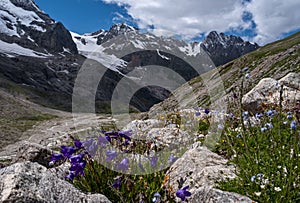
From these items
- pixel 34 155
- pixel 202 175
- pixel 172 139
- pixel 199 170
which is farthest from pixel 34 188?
pixel 172 139

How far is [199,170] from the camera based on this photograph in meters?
5.30

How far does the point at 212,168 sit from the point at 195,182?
472mm

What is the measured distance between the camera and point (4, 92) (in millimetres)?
130000

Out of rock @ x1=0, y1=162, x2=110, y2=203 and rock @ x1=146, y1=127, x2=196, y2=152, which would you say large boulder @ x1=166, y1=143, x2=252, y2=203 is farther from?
rock @ x1=146, y1=127, x2=196, y2=152

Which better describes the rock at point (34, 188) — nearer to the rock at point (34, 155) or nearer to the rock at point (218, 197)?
the rock at point (218, 197)

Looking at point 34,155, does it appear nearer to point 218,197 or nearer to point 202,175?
point 202,175

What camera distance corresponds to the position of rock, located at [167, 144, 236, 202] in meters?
4.80

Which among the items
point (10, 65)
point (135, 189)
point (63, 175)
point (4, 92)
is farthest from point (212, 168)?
point (10, 65)

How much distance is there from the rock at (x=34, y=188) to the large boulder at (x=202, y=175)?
1384 millimetres

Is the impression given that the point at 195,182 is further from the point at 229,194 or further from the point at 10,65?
the point at 10,65

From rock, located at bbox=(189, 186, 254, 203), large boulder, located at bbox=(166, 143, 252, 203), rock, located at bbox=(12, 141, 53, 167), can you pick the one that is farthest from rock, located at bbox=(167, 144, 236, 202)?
rock, located at bbox=(12, 141, 53, 167)

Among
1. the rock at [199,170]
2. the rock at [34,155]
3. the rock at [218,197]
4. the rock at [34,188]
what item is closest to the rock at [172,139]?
the rock at [199,170]

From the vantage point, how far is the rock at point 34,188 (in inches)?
115

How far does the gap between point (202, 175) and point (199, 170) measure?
15.6 inches
